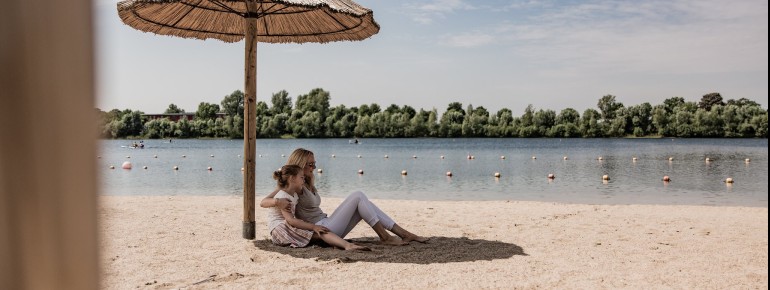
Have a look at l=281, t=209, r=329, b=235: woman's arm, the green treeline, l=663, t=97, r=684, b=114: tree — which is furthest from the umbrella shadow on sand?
l=663, t=97, r=684, b=114: tree

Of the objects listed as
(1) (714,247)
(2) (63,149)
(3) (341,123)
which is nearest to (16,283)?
(2) (63,149)

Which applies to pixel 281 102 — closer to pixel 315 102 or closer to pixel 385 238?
pixel 315 102

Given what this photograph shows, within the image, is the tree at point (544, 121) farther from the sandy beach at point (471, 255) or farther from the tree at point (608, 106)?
the sandy beach at point (471, 255)

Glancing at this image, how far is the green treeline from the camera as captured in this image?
97.4m

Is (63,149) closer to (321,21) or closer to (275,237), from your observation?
(275,237)

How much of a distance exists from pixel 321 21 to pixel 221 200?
623cm

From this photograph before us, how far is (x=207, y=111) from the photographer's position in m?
126

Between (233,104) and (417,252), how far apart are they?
114529 mm

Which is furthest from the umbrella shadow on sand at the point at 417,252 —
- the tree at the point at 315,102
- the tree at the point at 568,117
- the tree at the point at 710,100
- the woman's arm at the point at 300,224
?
the tree at the point at 710,100

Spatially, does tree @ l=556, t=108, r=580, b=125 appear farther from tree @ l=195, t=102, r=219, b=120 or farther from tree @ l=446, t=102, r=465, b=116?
tree @ l=195, t=102, r=219, b=120

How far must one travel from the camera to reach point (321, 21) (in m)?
7.86

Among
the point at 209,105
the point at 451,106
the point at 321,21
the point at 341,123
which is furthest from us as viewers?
the point at 451,106

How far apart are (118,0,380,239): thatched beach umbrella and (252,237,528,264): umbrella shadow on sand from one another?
108 centimetres

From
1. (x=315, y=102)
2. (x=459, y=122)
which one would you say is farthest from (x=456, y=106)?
(x=315, y=102)
